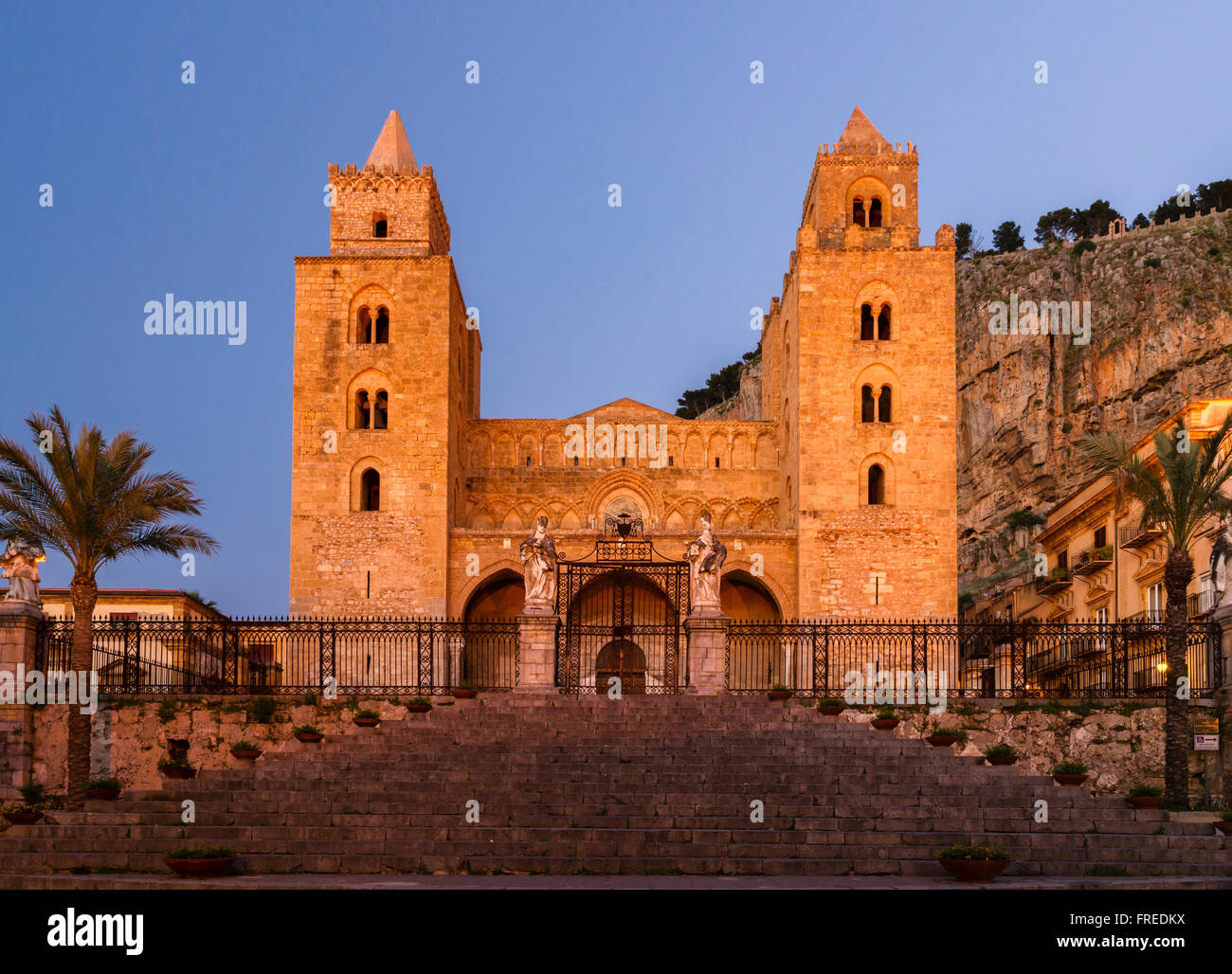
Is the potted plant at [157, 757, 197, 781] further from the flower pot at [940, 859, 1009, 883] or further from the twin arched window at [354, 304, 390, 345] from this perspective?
the twin arched window at [354, 304, 390, 345]

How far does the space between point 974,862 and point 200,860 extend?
853cm

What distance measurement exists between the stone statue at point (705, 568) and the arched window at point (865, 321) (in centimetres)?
1594

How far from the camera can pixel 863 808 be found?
1794cm

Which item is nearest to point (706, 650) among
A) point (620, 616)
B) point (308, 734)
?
point (308, 734)

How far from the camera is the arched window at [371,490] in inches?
1538

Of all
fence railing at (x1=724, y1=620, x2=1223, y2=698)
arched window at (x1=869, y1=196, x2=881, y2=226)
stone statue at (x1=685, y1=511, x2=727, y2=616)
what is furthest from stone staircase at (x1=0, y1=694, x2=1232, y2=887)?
arched window at (x1=869, y1=196, x2=881, y2=226)

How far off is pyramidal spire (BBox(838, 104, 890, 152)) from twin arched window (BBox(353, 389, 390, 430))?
16044 millimetres

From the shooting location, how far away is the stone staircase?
16.4m

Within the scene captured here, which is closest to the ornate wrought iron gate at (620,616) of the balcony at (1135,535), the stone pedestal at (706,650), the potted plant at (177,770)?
the stone pedestal at (706,650)

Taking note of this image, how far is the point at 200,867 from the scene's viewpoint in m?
15.2

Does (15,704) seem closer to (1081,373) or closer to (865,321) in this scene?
(865,321)
